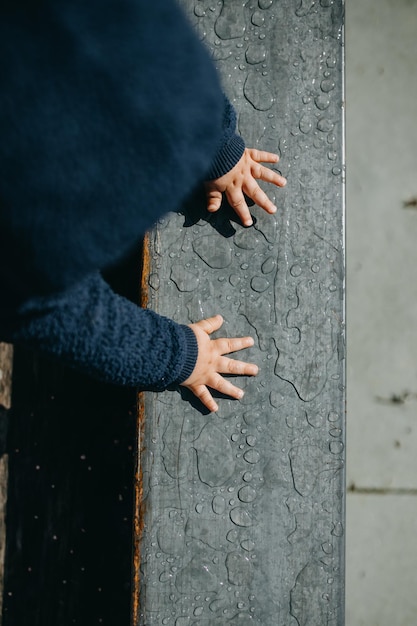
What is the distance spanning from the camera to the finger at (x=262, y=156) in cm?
109

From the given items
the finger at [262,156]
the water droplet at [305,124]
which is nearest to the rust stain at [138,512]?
the finger at [262,156]

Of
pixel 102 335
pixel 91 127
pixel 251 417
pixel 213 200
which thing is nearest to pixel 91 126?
pixel 91 127

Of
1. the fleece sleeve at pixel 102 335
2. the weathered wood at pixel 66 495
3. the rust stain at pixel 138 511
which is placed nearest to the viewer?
the fleece sleeve at pixel 102 335

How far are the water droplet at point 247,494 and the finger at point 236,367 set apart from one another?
0.22 metres

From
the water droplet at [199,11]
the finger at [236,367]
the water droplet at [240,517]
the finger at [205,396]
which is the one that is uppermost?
the water droplet at [199,11]

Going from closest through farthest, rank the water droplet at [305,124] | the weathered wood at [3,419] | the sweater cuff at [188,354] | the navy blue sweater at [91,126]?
the navy blue sweater at [91,126], the sweater cuff at [188,354], the water droplet at [305,124], the weathered wood at [3,419]

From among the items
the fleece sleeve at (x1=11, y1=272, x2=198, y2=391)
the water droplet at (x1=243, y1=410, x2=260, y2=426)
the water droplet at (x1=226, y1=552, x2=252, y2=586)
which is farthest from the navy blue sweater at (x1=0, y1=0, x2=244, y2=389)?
the water droplet at (x1=226, y1=552, x2=252, y2=586)

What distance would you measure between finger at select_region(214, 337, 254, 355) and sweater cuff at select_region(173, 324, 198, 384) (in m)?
0.09

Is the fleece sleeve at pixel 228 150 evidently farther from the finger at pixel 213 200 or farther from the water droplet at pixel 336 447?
the water droplet at pixel 336 447

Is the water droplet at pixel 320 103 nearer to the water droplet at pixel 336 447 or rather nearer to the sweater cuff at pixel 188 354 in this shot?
the sweater cuff at pixel 188 354

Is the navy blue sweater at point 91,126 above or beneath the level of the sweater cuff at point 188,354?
above

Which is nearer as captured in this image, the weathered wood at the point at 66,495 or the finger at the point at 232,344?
the finger at the point at 232,344

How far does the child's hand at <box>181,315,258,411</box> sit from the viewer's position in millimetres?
1000

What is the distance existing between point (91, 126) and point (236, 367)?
0.64 meters
